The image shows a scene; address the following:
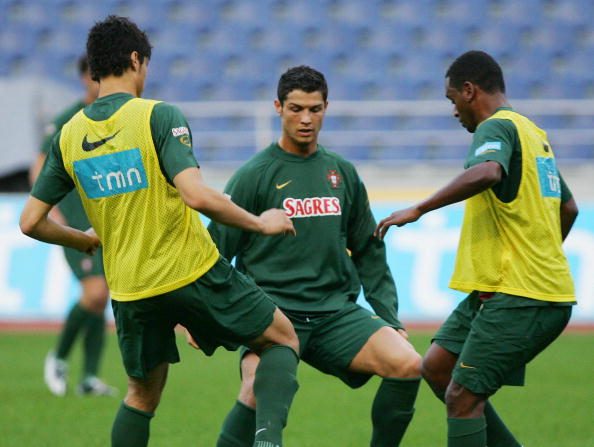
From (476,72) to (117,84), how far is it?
1562 millimetres

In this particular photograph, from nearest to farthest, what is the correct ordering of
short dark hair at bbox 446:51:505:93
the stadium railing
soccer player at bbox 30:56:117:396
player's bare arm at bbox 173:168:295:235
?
player's bare arm at bbox 173:168:295:235 → short dark hair at bbox 446:51:505:93 → soccer player at bbox 30:56:117:396 → the stadium railing

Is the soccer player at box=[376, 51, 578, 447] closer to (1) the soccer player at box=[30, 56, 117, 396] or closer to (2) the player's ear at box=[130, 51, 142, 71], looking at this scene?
(2) the player's ear at box=[130, 51, 142, 71]

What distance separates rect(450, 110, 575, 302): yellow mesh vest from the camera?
4746mm

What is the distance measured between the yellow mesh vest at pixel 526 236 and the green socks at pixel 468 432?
567 millimetres

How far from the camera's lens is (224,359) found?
1073 cm

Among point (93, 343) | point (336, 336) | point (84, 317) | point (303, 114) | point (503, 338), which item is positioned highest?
point (303, 114)

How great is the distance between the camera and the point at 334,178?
545cm

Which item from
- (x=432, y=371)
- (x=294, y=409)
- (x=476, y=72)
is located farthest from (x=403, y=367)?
(x=294, y=409)

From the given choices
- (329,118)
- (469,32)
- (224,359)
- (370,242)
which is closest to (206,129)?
(329,118)

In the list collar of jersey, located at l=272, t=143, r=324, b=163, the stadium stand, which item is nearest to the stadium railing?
the stadium stand

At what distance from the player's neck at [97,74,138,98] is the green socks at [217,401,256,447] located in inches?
60.8

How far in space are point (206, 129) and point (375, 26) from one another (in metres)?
2.70

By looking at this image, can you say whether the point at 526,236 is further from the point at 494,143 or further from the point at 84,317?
the point at 84,317

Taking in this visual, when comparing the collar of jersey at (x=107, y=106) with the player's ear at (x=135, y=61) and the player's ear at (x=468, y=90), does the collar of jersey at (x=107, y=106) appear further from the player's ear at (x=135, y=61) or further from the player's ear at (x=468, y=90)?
the player's ear at (x=468, y=90)
